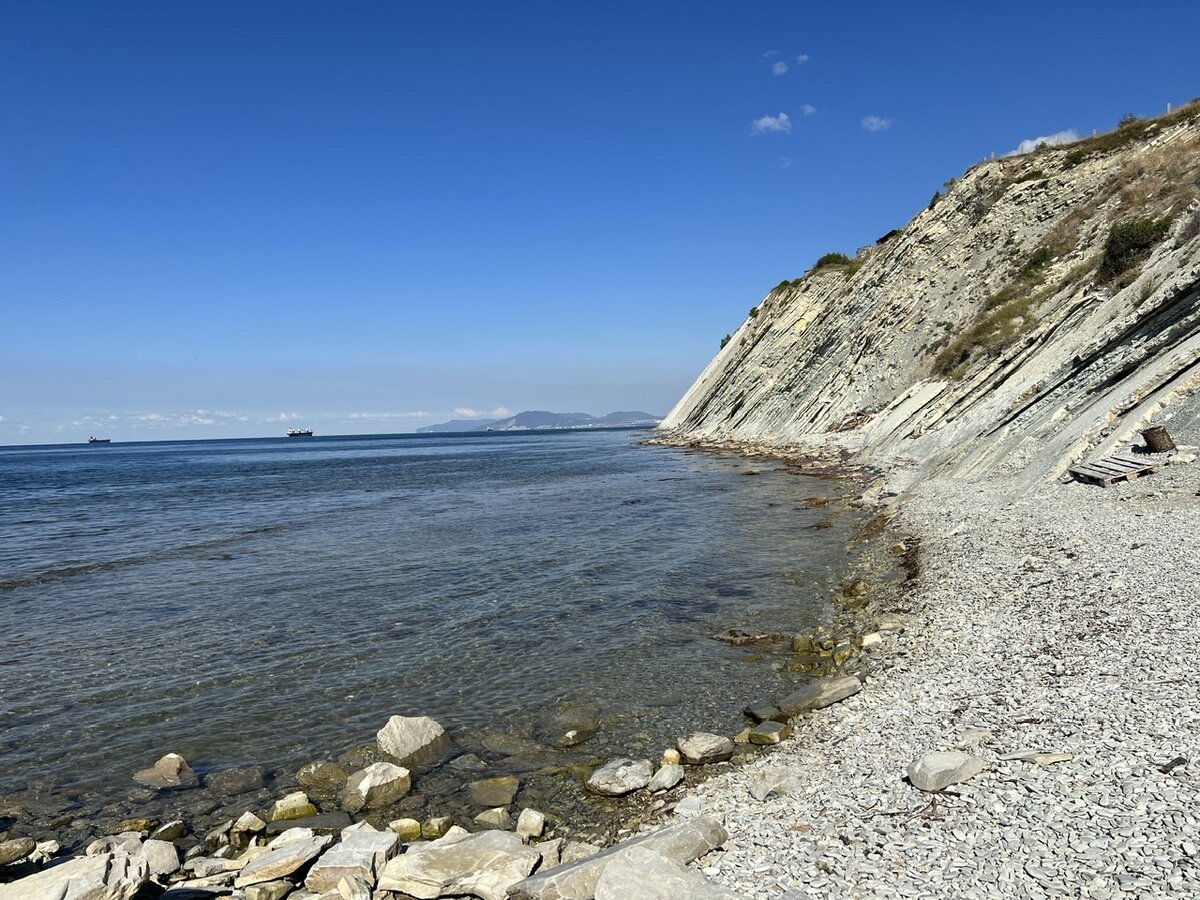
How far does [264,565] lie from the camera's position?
22953mm

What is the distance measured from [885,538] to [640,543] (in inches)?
301

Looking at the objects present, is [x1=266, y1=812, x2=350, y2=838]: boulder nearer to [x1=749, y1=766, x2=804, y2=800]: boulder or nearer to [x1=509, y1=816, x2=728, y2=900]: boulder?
[x1=509, y1=816, x2=728, y2=900]: boulder

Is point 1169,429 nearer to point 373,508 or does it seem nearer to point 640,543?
point 640,543

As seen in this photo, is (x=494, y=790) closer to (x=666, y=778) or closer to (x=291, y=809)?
(x=666, y=778)

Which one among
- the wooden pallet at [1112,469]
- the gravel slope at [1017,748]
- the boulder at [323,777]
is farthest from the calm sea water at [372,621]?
the wooden pallet at [1112,469]

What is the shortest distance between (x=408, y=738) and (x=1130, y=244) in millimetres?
33420

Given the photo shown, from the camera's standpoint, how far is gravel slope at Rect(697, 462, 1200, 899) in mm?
5203

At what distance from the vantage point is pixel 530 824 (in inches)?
302

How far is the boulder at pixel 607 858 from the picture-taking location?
589 centimetres

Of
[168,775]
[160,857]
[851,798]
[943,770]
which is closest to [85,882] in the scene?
[160,857]

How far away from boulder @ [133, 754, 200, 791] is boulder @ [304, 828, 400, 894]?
11.2 ft

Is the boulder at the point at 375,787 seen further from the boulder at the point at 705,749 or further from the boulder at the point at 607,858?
the boulder at the point at 705,749

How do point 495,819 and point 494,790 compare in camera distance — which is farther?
point 494,790

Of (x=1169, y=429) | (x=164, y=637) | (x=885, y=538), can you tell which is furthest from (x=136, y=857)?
(x=1169, y=429)
